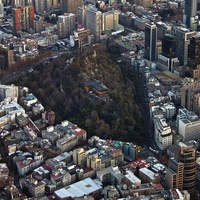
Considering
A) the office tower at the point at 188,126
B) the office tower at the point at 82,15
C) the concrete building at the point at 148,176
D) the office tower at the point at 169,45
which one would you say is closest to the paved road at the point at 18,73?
the office tower at the point at 82,15

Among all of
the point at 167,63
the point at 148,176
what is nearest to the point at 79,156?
the point at 148,176

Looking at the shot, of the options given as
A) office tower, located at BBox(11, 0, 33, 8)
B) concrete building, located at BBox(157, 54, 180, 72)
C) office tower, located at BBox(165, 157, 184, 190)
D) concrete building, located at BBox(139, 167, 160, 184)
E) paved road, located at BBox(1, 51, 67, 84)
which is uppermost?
Answer: office tower, located at BBox(11, 0, 33, 8)

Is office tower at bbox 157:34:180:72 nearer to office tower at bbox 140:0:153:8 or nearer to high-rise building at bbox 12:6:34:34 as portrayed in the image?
high-rise building at bbox 12:6:34:34

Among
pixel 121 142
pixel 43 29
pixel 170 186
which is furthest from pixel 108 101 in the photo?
pixel 43 29

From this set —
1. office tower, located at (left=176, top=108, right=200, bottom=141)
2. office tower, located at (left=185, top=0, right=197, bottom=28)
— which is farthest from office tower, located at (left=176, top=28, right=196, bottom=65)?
office tower, located at (left=176, top=108, right=200, bottom=141)

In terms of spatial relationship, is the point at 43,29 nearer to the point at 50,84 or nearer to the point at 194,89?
the point at 50,84

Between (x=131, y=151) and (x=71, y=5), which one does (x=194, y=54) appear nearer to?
(x=131, y=151)
